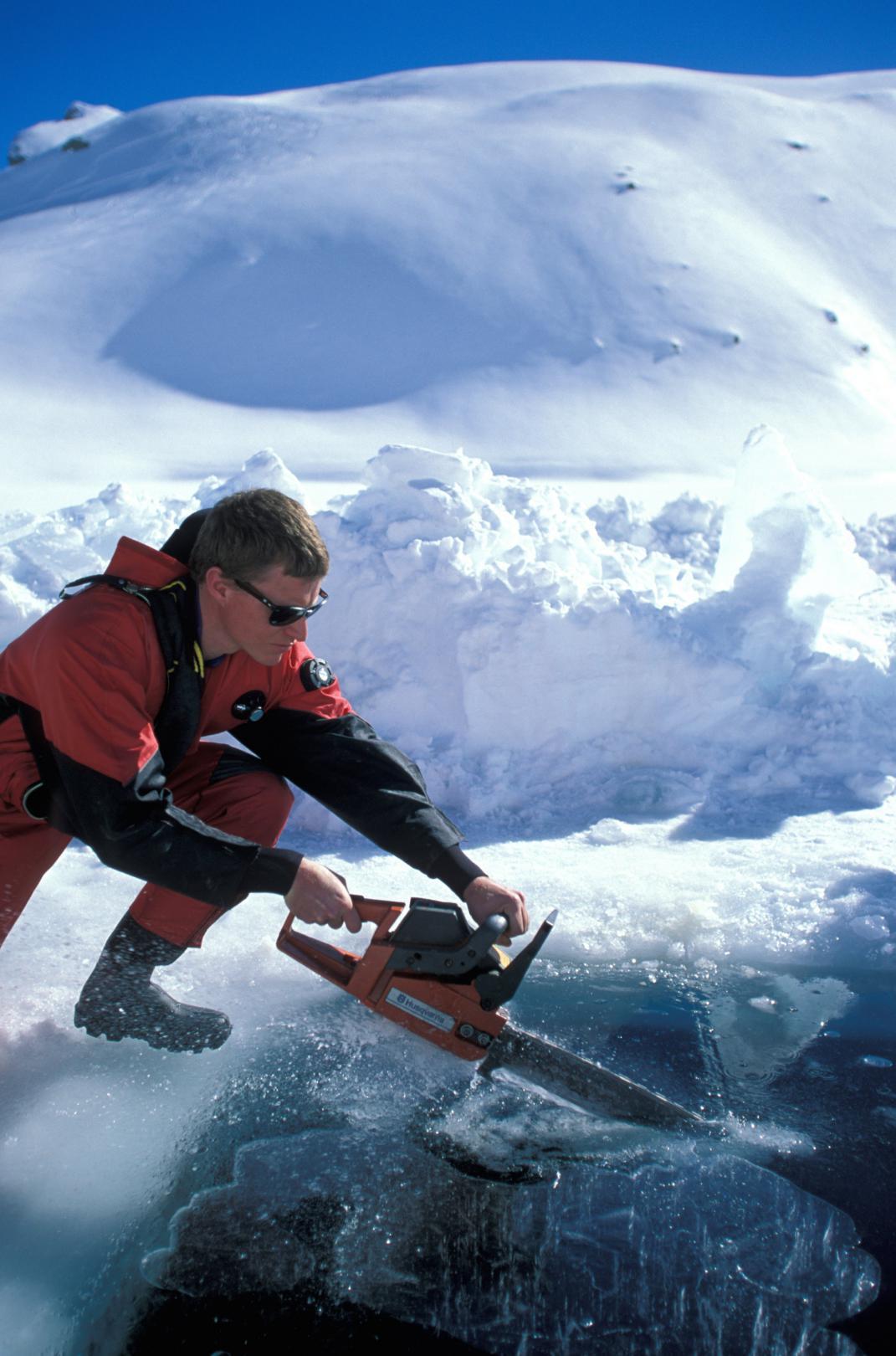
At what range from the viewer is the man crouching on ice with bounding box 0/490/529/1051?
209cm

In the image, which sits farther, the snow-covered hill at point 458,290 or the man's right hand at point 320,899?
→ the snow-covered hill at point 458,290

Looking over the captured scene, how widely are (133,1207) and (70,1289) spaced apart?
0.21m

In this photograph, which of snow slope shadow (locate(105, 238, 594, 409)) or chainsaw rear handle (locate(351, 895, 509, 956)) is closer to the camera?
chainsaw rear handle (locate(351, 895, 509, 956))

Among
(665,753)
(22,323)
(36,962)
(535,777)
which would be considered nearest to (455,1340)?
(36,962)

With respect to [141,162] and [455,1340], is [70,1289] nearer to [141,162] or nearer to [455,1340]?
[455,1340]

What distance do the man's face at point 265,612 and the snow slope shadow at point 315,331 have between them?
13.6 m

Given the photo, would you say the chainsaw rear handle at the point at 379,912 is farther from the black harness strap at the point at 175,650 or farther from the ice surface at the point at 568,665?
the ice surface at the point at 568,665

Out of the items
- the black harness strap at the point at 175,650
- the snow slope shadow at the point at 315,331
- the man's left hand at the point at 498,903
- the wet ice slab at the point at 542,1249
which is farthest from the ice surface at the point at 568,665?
the snow slope shadow at the point at 315,331

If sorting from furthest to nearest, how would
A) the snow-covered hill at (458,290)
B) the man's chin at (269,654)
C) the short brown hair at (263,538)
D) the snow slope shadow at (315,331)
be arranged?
the snow slope shadow at (315,331) < the snow-covered hill at (458,290) < the man's chin at (269,654) < the short brown hair at (263,538)

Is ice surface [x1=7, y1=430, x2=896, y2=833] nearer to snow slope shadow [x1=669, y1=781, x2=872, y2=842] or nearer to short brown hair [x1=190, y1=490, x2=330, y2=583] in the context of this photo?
snow slope shadow [x1=669, y1=781, x2=872, y2=842]

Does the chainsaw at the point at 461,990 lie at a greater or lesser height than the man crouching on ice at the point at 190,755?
lesser

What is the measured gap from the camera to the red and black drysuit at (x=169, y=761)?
2.08m

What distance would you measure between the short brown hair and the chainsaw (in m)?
0.72

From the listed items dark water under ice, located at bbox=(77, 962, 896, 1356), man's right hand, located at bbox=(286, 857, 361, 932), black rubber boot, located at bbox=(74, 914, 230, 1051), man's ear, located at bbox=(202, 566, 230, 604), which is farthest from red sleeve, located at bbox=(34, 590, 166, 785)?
dark water under ice, located at bbox=(77, 962, 896, 1356)
